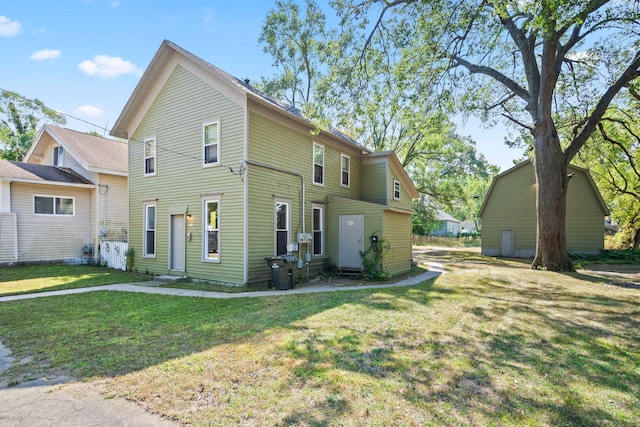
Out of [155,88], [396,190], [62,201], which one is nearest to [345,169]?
[396,190]

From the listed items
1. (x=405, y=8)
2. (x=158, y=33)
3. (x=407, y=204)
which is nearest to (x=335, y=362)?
(x=405, y=8)

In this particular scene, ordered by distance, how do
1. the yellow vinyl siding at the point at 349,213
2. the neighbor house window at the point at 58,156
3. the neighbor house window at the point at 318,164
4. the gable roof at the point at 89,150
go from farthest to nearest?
1. the neighbor house window at the point at 58,156
2. the gable roof at the point at 89,150
3. the neighbor house window at the point at 318,164
4. the yellow vinyl siding at the point at 349,213

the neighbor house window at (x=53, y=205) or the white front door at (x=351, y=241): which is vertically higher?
the neighbor house window at (x=53, y=205)

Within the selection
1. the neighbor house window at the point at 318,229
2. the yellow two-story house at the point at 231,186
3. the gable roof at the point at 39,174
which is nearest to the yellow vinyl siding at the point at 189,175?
the yellow two-story house at the point at 231,186

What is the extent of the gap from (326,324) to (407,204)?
42.5 ft

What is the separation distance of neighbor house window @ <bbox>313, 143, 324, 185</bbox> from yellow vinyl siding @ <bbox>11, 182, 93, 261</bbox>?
1090 cm

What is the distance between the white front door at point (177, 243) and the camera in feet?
37.1

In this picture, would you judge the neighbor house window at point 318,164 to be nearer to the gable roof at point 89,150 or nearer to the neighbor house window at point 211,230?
the neighbor house window at point 211,230

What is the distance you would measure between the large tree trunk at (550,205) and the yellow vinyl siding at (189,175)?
36.2 feet

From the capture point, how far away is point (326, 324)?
558 centimetres

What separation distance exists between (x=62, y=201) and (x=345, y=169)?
41.5ft

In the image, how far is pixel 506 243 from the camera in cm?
2173

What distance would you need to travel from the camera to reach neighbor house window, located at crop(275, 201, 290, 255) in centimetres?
1095

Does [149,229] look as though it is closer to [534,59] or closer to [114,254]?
[114,254]
